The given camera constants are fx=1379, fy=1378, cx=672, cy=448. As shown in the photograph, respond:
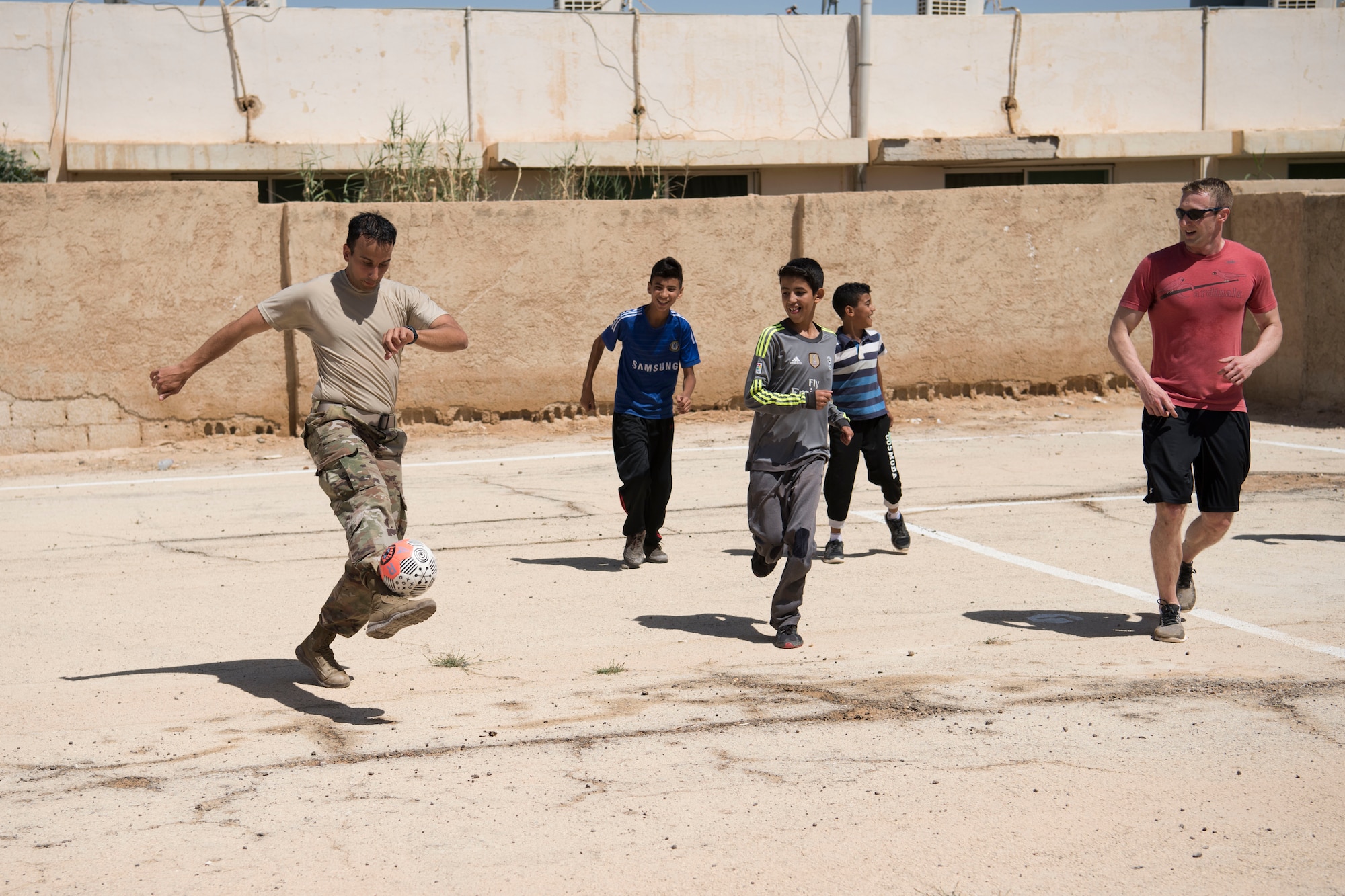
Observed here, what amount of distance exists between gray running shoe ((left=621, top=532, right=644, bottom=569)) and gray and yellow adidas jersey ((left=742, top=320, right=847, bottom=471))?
179cm

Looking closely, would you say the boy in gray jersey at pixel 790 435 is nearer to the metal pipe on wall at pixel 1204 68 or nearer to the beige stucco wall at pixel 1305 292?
the beige stucco wall at pixel 1305 292

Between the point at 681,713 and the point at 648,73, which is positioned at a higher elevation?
the point at 648,73

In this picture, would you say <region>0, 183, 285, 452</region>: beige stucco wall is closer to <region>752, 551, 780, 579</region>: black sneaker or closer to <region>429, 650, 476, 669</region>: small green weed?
<region>429, 650, 476, 669</region>: small green weed

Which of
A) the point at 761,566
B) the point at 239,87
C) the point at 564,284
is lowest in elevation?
the point at 761,566

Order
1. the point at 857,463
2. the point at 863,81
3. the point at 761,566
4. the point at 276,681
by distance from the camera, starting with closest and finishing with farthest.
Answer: the point at 276,681, the point at 761,566, the point at 857,463, the point at 863,81

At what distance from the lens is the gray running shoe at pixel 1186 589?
262 inches

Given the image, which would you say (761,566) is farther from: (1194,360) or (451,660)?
(1194,360)

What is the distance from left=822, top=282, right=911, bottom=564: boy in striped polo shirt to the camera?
8039 mm

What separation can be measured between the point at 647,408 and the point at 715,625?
1830 millimetres

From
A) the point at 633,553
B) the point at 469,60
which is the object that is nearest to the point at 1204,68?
the point at 469,60

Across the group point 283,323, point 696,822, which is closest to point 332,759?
point 696,822

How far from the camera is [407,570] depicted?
5.09 meters

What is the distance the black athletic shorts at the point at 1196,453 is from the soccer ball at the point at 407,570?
325 cm

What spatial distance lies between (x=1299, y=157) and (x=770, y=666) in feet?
64.6
